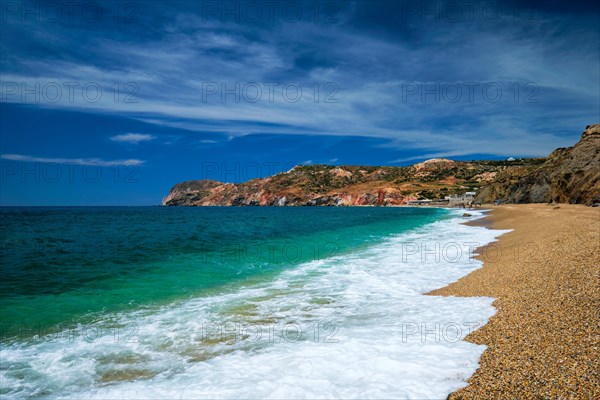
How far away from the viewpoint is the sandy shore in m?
4.54

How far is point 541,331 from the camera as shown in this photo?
6.09 m

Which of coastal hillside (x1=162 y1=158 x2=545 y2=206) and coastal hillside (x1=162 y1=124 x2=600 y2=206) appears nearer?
coastal hillside (x1=162 y1=124 x2=600 y2=206)

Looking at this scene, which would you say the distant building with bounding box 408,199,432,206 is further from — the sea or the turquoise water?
the sea

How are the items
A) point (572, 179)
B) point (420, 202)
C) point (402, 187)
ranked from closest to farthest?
point (572, 179) < point (420, 202) < point (402, 187)

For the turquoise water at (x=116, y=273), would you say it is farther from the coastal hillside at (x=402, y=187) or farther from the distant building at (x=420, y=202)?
the coastal hillside at (x=402, y=187)

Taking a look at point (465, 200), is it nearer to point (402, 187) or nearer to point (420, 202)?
point (420, 202)

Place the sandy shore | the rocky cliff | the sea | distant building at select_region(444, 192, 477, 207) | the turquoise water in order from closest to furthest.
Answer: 1. the sandy shore
2. the sea
3. the turquoise water
4. the rocky cliff
5. distant building at select_region(444, 192, 477, 207)

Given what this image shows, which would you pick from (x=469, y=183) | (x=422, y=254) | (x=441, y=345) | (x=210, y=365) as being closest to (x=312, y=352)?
(x=210, y=365)

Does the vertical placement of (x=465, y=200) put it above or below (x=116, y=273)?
above

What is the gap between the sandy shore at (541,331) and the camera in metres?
4.54

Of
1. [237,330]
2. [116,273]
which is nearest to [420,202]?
[116,273]

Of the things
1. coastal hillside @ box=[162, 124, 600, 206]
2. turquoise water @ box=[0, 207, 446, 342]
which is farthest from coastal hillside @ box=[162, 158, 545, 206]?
turquoise water @ box=[0, 207, 446, 342]

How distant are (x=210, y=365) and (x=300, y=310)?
3.83 metres

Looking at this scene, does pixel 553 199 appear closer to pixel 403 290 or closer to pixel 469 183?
pixel 403 290
